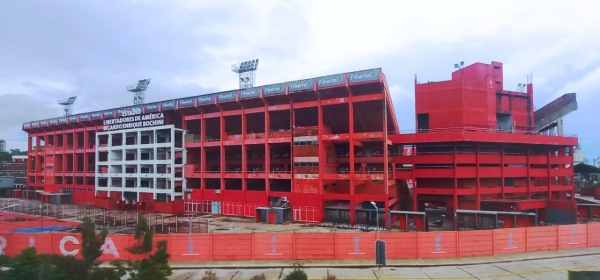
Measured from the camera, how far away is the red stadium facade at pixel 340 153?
168ft

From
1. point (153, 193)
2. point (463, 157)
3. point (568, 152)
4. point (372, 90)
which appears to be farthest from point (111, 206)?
point (568, 152)

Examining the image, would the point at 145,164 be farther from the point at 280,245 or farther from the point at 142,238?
the point at 142,238

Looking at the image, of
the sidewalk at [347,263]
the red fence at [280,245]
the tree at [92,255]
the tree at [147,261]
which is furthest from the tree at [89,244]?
the red fence at [280,245]

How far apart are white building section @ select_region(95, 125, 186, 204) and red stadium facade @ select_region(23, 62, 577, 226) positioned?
23 centimetres

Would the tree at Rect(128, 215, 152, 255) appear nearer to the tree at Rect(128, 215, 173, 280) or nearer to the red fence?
the tree at Rect(128, 215, 173, 280)

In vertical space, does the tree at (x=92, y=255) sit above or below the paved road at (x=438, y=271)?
above

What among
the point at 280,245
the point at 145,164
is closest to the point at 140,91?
the point at 145,164

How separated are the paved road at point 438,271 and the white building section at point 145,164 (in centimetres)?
4405

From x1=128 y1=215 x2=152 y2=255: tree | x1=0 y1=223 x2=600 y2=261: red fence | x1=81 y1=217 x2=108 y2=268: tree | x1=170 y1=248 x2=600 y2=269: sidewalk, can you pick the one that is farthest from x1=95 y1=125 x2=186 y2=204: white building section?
x1=128 y1=215 x2=152 y2=255: tree

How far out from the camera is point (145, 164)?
2778 inches

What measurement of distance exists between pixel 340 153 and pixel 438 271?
37096 millimetres

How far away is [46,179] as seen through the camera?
308 feet

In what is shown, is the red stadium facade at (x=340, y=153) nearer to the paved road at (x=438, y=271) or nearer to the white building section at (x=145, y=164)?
the white building section at (x=145, y=164)

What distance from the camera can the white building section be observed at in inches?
2645
